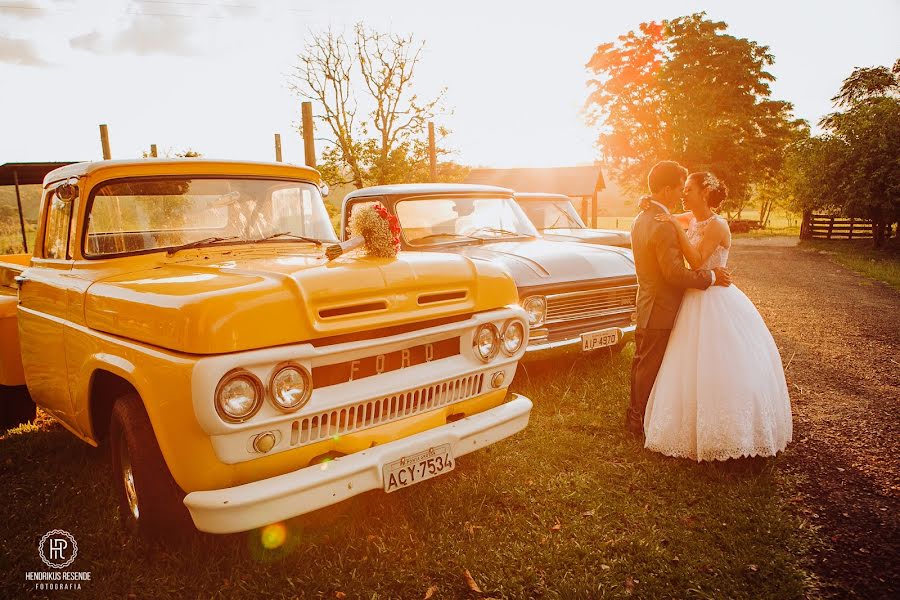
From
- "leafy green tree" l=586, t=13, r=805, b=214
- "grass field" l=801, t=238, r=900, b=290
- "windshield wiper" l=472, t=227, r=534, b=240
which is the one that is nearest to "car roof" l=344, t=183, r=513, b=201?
"windshield wiper" l=472, t=227, r=534, b=240

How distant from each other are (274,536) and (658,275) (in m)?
2.98

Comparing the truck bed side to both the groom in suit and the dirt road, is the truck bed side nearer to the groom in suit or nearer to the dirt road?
the groom in suit

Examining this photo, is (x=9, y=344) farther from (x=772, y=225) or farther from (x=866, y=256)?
(x=772, y=225)

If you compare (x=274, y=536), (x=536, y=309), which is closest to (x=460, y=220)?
(x=536, y=309)

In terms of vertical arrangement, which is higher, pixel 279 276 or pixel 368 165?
pixel 368 165

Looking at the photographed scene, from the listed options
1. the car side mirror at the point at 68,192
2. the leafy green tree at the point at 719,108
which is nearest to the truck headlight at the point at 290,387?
the car side mirror at the point at 68,192

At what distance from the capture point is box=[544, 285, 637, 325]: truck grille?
5359 millimetres

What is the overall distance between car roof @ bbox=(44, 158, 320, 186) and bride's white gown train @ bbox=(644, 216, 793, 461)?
9.68 feet

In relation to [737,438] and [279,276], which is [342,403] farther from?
[737,438]

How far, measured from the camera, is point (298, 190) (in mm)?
4051

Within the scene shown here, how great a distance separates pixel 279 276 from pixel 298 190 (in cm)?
168

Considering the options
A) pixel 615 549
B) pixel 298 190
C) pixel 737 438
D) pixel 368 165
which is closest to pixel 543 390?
pixel 737 438

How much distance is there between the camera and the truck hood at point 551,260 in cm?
530

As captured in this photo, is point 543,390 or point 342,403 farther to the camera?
point 543,390
